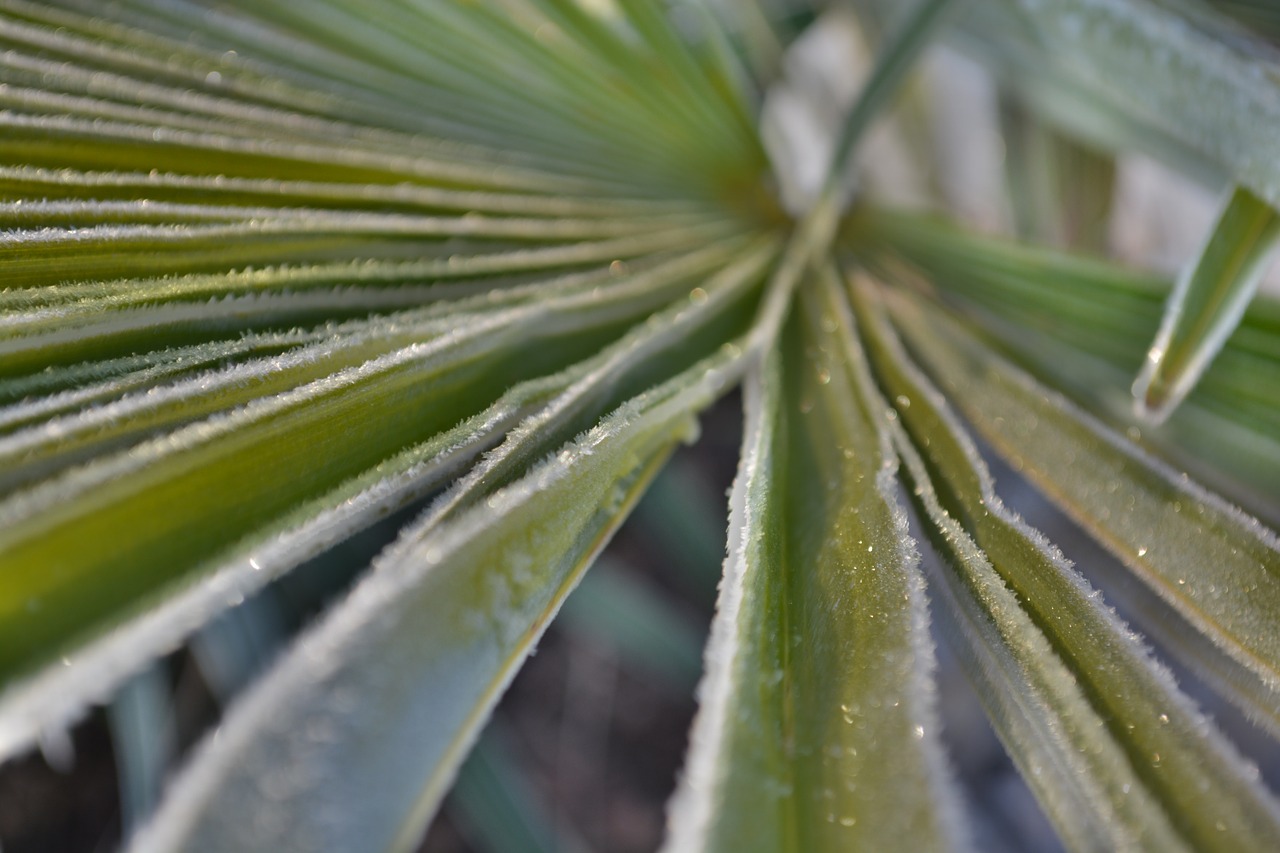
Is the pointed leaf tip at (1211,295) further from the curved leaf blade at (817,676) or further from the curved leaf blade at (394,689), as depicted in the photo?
the curved leaf blade at (394,689)

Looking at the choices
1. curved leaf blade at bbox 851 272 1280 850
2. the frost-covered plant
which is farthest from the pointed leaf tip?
curved leaf blade at bbox 851 272 1280 850

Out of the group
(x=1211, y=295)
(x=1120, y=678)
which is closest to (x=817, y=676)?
(x=1120, y=678)

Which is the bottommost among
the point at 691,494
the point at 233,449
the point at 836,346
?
the point at 691,494

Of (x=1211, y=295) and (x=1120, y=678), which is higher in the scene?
(x=1211, y=295)

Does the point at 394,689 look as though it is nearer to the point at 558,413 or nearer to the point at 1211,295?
the point at 558,413

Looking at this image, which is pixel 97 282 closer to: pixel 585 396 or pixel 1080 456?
pixel 585 396

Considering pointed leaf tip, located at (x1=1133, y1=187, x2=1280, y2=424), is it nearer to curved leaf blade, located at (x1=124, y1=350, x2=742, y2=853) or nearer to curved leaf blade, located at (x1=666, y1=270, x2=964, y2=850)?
curved leaf blade, located at (x1=666, y1=270, x2=964, y2=850)

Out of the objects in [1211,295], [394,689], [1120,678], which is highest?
[1211,295]

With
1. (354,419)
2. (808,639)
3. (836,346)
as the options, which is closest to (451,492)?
(354,419)

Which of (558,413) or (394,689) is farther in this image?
(558,413)
